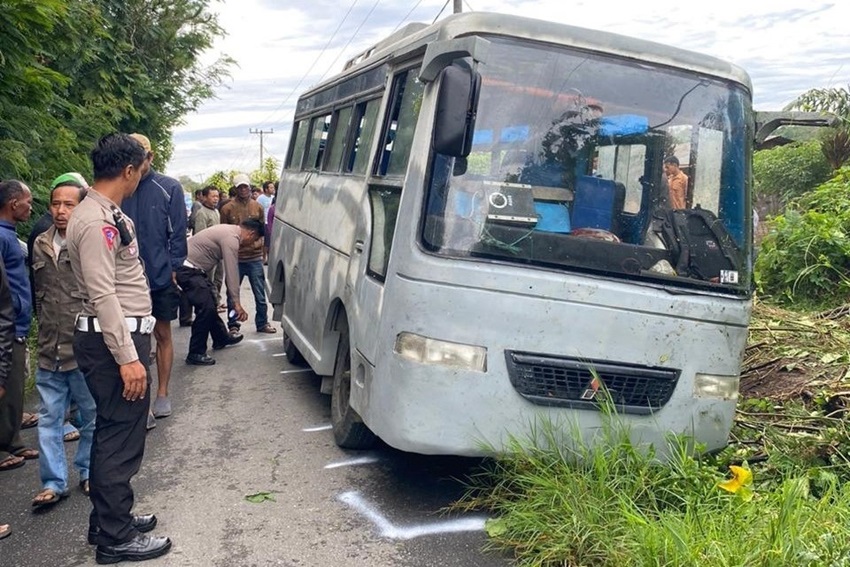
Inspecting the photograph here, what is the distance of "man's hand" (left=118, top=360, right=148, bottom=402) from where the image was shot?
3586mm

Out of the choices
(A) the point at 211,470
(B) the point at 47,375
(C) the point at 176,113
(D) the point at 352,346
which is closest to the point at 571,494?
(D) the point at 352,346

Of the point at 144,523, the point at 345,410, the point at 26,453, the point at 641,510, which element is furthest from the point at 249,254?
the point at 641,510

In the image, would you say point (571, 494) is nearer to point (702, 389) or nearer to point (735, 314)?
point (702, 389)

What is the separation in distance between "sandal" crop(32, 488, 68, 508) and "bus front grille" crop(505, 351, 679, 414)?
103 inches

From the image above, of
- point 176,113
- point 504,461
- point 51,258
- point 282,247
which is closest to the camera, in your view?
point 504,461

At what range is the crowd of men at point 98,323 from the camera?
142 inches

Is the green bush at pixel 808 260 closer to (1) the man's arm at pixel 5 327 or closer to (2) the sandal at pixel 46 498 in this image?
(2) the sandal at pixel 46 498

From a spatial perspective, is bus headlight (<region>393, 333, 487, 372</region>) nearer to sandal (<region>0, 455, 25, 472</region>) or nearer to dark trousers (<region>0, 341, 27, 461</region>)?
dark trousers (<region>0, 341, 27, 461</region>)

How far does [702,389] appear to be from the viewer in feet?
14.2

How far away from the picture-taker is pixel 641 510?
13.0ft

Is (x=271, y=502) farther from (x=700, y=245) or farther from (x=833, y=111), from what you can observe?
(x=833, y=111)

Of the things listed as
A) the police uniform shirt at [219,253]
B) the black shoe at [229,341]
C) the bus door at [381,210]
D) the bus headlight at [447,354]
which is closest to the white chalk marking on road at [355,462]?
the bus door at [381,210]

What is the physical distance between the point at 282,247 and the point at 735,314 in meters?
5.21

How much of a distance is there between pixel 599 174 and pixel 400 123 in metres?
1.35
